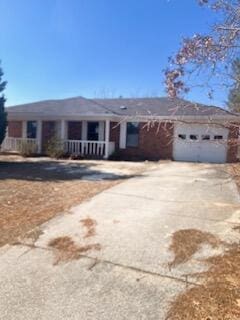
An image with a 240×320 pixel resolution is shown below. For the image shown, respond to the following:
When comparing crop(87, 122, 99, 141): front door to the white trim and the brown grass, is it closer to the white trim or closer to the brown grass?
the white trim

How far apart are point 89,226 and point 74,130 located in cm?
1695

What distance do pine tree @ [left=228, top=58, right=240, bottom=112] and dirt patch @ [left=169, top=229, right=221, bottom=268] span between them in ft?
6.57

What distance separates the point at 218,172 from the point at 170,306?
34.5ft

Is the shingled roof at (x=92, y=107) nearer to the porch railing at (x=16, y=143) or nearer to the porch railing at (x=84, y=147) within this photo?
the porch railing at (x=84, y=147)

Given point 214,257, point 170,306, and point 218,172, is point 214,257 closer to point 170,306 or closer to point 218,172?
point 170,306

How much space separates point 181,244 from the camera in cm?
494

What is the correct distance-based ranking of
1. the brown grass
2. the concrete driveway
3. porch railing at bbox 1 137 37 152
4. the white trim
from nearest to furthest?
the concrete driveway
the brown grass
the white trim
porch railing at bbox 1 137 37 152

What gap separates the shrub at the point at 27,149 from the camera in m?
20.2

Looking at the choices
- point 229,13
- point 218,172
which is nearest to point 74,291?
point 229,13

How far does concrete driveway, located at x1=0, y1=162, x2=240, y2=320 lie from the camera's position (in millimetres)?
3365

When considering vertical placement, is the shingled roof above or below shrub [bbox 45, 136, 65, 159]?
above

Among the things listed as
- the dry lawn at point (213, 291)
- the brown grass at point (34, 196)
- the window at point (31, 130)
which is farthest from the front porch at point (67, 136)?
the dry lawn at point (213, 291)

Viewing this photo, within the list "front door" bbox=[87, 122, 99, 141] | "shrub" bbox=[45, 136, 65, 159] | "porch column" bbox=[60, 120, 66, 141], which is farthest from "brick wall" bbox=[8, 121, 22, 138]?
"front door" bbox=[87, 122, 99, 141]

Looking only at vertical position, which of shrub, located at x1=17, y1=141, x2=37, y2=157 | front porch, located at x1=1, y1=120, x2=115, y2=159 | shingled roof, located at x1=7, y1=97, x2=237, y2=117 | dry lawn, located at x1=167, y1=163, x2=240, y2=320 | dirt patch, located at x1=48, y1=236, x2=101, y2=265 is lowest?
dirt patch, located at x1=48, y1=236, x2=101, y2=265
